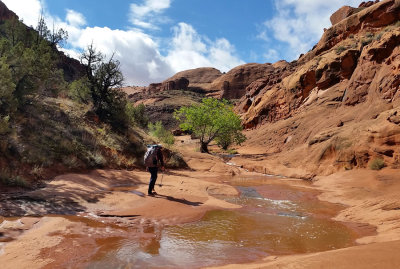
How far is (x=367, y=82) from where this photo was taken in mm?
22156

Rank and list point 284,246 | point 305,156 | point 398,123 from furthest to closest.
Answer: point 305,156, point 398,123, point 284,246

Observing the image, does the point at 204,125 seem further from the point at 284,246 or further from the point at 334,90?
the point at 284,246

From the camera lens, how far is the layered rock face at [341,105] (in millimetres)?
13094

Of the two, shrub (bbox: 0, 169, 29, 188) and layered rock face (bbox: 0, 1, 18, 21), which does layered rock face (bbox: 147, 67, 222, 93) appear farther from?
shrub (bbox: 0, 169, 29, 188)

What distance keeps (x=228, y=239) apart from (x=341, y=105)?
22158mm

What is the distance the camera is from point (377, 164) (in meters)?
11.6

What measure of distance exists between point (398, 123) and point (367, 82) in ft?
37.4

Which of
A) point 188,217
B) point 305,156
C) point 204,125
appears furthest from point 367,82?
point 188,217

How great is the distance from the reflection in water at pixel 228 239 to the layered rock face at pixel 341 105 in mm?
6523

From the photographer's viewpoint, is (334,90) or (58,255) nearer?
(58,255)

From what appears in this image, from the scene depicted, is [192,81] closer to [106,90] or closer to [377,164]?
[106,90]

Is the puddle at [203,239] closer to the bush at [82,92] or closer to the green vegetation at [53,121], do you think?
the green vegetation at [53,121]

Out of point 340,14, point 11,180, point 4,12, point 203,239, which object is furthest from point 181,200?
point 4,12

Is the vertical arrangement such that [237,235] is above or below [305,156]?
below
